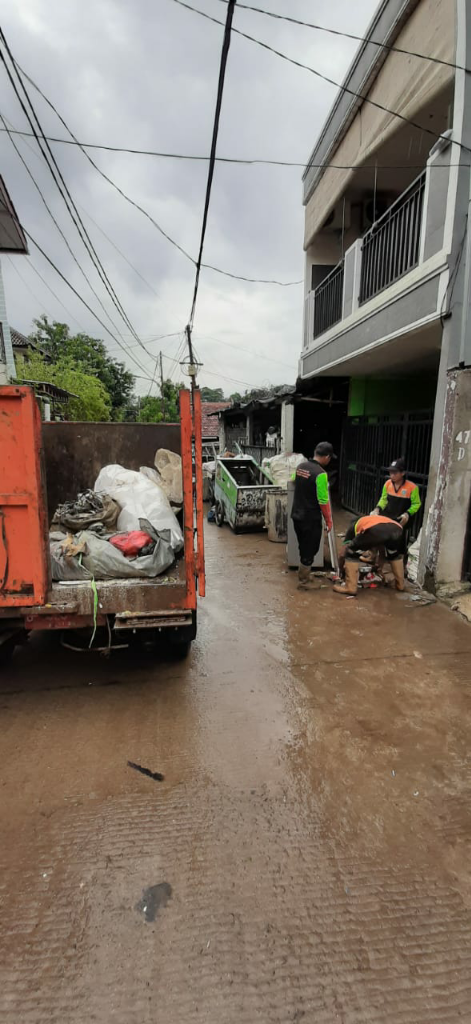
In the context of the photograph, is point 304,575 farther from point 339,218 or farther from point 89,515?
point 339,218

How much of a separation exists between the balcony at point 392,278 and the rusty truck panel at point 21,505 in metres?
4.21

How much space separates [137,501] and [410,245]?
472cm

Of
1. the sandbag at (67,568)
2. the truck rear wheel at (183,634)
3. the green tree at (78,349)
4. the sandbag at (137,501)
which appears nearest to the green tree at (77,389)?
the green tree at (78,349)

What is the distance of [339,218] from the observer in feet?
27.3

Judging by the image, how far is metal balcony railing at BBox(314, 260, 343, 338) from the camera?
25.8 feet

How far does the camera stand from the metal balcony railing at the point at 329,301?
25.8ft

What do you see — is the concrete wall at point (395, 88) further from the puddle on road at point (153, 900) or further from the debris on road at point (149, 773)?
the puddle on road at point (153, 900)

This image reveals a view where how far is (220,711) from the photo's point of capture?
2.91 meters

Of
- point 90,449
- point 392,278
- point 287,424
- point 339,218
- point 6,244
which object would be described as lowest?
point 90,449

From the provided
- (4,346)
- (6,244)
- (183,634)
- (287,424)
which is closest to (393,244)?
(287,424)

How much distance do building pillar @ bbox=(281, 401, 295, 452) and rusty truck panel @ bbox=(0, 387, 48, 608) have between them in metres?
8.15

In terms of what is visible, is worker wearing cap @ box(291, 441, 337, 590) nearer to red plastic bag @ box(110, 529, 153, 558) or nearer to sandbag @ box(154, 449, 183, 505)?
sandbag @ box(154, 449, 183, 505)

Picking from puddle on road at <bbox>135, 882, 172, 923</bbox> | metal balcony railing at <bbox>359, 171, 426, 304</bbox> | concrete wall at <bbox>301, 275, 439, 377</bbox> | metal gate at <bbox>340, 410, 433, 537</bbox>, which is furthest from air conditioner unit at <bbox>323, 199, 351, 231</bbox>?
puddle on road at <bbox>135, 882, 172, 923</bbox>

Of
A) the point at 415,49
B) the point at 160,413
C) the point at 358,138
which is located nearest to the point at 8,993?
the point at 415,49
